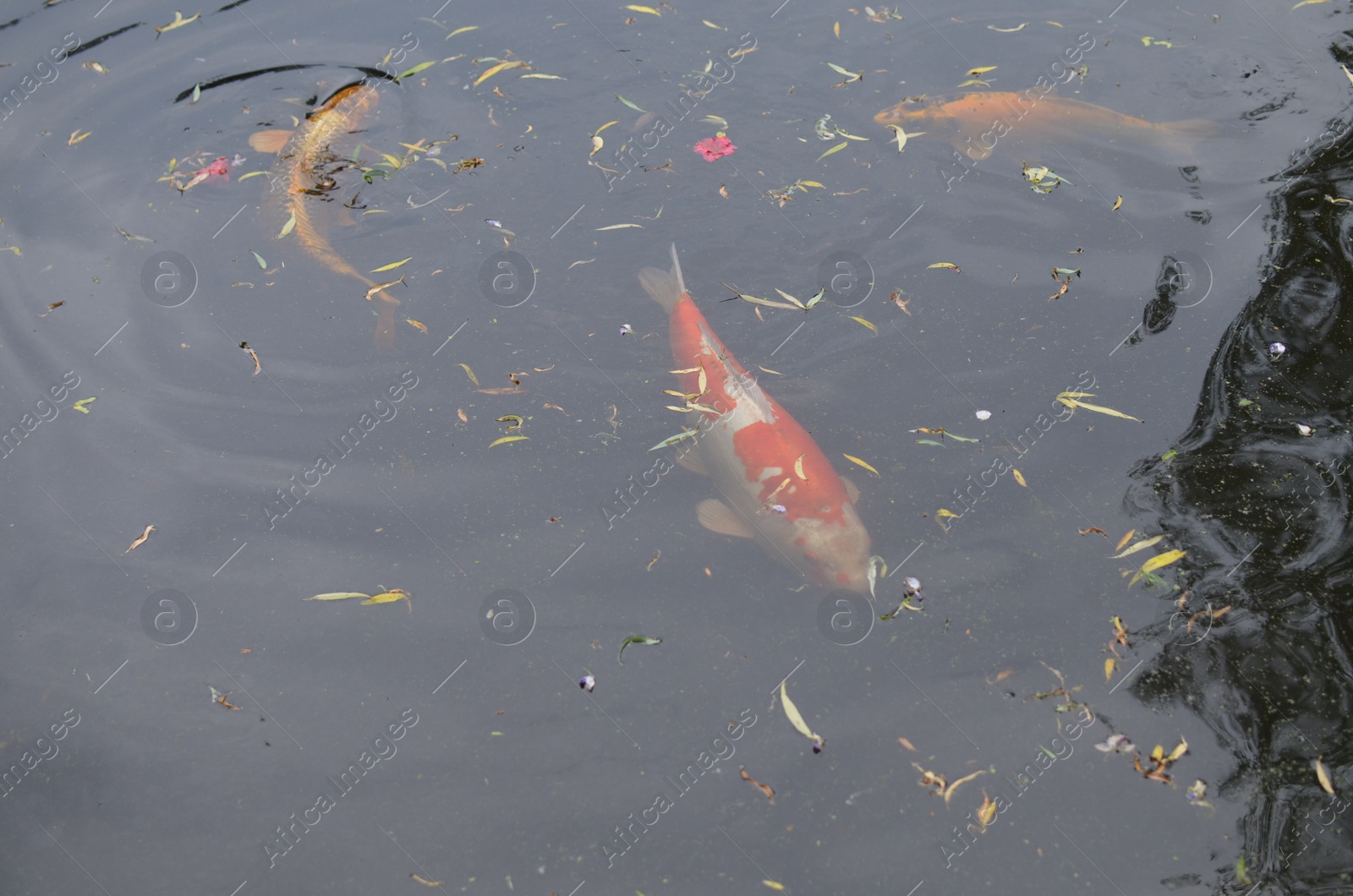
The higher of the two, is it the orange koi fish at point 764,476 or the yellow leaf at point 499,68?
the yellow leaf at point 499,68

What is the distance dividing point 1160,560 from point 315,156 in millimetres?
5613

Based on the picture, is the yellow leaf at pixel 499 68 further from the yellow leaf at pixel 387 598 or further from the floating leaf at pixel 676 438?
the yellow leaf at pixel 387 598

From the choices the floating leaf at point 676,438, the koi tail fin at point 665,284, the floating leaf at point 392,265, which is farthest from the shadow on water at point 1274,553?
the floating leaf at point 392,265

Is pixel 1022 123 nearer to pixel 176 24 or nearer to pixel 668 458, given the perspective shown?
pixel 668 458

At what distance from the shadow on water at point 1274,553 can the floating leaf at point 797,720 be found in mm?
1269

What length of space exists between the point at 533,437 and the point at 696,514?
36.9 inches

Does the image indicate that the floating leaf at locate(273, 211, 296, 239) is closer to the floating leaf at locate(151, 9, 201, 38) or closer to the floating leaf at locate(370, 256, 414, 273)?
the floating leaf at locate(370, 256, 414, 273)

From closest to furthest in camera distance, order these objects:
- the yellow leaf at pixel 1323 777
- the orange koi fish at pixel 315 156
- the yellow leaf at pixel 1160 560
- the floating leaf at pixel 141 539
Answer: the yellow leaf at pixel 1323 777, the yellow leaf at pixel 1160 560, the floating leaf at pixel 141 539, the orange koi fish at pixel 315 156

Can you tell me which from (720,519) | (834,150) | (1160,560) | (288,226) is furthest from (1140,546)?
(288,226)

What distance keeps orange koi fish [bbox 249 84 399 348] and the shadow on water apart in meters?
4.47

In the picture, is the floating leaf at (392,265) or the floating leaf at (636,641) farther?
the floating leaf at (392,265)

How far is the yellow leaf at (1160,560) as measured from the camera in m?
3.36

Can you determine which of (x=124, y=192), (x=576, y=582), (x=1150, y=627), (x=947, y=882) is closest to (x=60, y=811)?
(x=576, y=582)

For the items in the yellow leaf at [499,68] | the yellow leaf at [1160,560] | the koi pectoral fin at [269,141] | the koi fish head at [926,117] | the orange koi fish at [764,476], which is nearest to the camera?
the yellow leaf at [1160,560]
